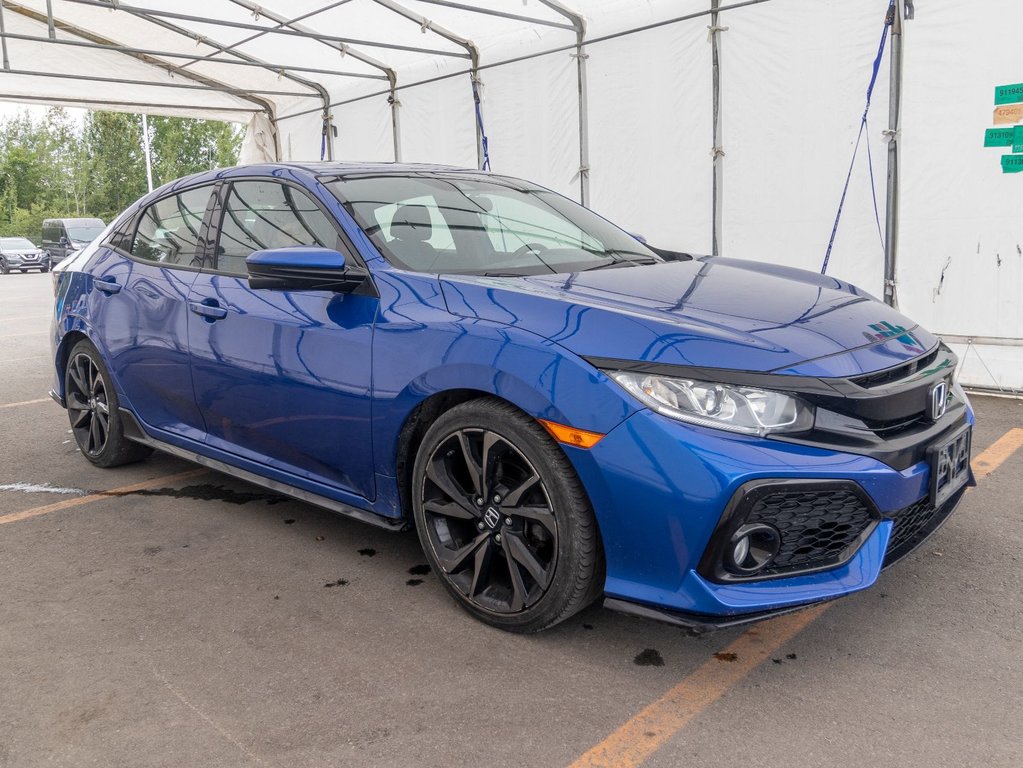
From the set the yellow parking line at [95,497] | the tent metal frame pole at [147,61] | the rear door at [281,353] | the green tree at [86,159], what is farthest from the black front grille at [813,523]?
the green tree at [86,159]

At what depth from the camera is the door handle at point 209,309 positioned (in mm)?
3469

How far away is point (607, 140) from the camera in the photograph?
8367 millimetres

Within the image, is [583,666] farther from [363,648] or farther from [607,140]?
[607,140]

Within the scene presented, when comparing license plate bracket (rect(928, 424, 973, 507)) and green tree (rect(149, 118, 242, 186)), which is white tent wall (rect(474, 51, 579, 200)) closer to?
license plate bracket (rect(928, 424, 973, 507))

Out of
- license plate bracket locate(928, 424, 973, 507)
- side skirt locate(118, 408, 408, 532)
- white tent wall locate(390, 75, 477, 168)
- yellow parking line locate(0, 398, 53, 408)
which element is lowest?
yellow parking line locate(0, 398, 53, 408)

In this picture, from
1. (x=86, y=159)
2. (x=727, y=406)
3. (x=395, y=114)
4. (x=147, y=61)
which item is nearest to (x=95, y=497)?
(x=727, y=406)

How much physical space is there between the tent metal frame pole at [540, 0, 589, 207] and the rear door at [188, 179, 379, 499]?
538 cm

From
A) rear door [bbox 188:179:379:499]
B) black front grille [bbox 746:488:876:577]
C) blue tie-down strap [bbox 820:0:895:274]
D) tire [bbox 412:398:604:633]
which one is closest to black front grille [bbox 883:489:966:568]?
black front grille [bbox 746:488:876:577]

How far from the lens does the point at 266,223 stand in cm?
350

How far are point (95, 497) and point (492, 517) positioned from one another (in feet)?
8.06

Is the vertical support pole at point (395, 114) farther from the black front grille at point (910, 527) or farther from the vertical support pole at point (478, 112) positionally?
the black front grille at point (910, 527)

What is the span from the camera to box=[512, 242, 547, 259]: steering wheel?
3.23 meters

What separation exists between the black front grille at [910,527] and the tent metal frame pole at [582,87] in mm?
6285

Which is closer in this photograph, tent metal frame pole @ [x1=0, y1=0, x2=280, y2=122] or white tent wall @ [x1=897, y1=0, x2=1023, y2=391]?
white tent wall @ [x1=897, y1=0, x2=1023, y2=391]
